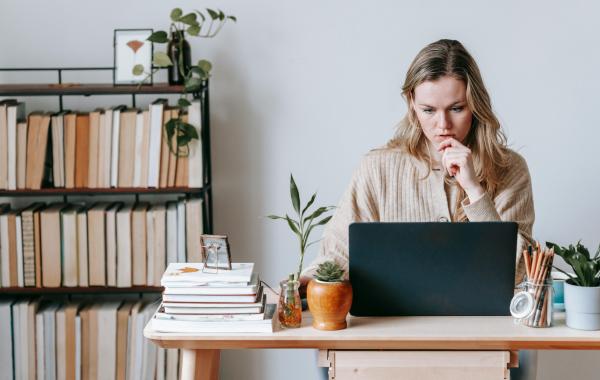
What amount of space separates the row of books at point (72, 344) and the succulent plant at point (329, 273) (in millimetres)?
1416

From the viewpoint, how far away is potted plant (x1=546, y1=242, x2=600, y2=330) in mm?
1852

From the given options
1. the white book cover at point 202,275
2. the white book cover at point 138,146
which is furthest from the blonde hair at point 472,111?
the white book cover at point 138,146

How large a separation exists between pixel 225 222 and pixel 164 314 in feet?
4.87

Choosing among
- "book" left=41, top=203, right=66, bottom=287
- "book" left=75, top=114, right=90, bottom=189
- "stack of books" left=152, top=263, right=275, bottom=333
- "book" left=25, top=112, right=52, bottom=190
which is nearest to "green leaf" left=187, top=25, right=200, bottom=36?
"book" left=75, top=114, right=90, bottom=189

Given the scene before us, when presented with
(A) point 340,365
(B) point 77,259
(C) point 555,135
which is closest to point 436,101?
(A) point 340,365

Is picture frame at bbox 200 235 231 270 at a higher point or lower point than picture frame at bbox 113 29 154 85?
lower

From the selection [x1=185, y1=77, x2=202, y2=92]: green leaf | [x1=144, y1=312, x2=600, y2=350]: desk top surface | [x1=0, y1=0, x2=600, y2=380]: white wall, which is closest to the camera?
[x1=144, y1=312, x2=600, y2=350]: desk top surface

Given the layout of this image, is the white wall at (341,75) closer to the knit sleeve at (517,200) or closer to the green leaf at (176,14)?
the green leaf at (176,14)

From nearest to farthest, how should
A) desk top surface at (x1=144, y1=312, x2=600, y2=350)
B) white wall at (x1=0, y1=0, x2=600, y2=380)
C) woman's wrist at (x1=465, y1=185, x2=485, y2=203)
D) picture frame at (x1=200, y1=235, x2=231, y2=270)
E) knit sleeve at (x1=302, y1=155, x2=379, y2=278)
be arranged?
desk top surface at (x1=144, y1=312, x2=600, y2=350) → picture frame at (x1=200, y1=235, x2=231, y2=270) → woman's wrist at (x1=465, y1=185, x2=485, y2=203) → knit sleeve at (x1=302, y1=155, x2=379, y2=278) → white wall at (x1=0, y1=0, x2=600, y2=380)

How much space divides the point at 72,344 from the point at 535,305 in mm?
1924

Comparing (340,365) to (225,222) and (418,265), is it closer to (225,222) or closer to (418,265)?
(418,265)

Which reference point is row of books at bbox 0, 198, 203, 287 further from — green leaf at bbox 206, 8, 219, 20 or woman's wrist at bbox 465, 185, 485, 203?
woman's wrist at bbox 465, 185, 485, 203

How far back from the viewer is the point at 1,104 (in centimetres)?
306

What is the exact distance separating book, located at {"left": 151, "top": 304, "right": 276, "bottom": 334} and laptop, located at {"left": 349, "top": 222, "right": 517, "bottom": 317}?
0.23 m
